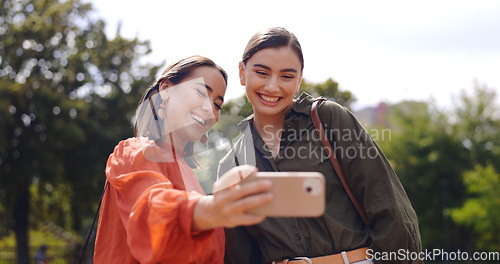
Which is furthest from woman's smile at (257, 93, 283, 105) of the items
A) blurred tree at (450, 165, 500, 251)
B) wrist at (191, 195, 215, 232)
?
blurred tree at (450, 165, 500, 251)

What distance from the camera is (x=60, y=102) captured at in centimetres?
1684

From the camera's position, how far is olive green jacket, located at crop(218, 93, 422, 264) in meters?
2.51

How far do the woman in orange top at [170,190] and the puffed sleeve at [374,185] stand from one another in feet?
2.41

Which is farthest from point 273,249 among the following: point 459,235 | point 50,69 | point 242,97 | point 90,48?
point 459,235

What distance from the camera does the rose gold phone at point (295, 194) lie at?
1.42 metres

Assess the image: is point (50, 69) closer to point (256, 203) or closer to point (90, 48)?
point (90, 48)


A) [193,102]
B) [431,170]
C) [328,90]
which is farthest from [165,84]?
[431,170]

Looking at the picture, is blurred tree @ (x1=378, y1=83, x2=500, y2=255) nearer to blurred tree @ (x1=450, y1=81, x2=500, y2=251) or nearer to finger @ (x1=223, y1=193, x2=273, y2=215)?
blurred tree @ (x1=450, y1=81, x2=500, y2=251)

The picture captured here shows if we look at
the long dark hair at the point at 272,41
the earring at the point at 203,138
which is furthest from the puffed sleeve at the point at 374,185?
the earring at the point at 203,138

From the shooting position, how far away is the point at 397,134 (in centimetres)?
3256

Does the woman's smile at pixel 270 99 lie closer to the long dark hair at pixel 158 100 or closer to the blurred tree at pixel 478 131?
the long dark hair at pixel 158 100

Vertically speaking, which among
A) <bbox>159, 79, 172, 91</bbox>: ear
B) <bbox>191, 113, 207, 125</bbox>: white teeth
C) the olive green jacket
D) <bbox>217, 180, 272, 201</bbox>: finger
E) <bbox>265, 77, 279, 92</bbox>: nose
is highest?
<bbox>159, 79, 172, 91</bbox>: ear

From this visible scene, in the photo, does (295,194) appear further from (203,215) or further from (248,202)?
Result: (203,215)

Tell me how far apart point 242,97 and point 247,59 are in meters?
0.98
